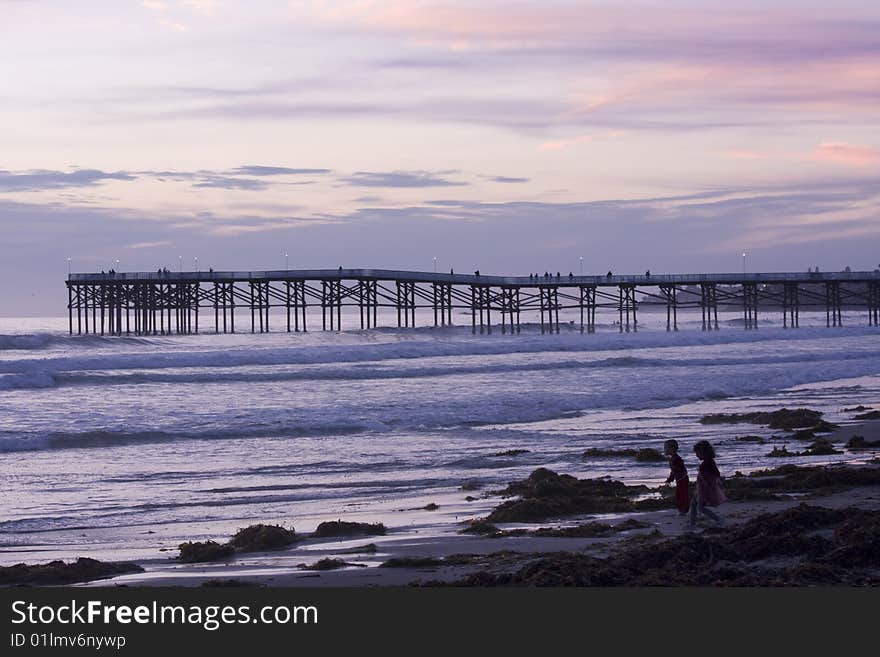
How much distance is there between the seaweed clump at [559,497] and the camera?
38.7ft

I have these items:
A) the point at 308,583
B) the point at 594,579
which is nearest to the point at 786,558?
the point at 594,579

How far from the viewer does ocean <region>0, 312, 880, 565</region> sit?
41.4ft

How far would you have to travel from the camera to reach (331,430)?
21.9 metres

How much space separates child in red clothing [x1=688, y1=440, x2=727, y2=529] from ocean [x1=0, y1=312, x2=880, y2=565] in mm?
2324

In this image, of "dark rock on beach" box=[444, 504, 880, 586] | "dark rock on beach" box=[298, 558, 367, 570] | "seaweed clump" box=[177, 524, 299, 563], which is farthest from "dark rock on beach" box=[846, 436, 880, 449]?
"dark rock on beach" box=[298, 558, 367, 570]

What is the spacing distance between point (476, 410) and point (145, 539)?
1435 cm

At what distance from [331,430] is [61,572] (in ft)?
41.5

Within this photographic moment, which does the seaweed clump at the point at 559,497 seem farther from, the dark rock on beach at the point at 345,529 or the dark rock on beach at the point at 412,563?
the dark rock on beach at the point at 412,563

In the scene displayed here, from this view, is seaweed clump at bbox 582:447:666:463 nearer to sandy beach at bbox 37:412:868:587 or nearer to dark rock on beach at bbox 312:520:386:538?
sandy beach at bbox 37:412:868:587

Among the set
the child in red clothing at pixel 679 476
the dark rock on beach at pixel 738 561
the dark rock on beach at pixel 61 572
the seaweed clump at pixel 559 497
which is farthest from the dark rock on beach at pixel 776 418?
the dark rock on beach at pixel 61 572

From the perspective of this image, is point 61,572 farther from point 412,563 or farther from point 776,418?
point 776,418

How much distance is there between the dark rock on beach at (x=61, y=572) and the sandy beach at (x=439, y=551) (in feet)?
0.57

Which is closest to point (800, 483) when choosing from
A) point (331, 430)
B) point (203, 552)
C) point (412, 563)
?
point (412, 563)

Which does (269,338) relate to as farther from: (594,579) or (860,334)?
(594,579)
